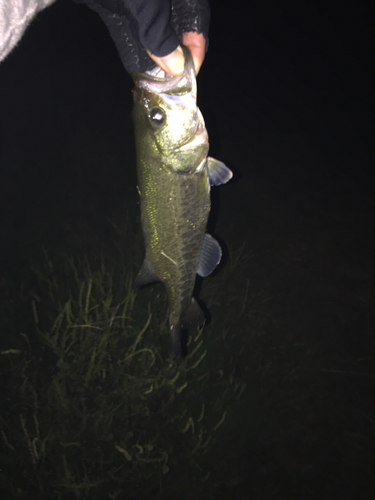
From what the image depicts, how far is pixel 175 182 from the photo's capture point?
1.41m

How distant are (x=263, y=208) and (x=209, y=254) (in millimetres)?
4198

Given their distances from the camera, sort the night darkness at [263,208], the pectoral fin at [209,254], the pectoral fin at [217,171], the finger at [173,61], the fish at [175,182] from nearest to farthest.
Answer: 1. the finger at [173,61]
2. the fish at [175,182]
3. the pectoral fin at [217,171]
4. the pectoral fin at [209,254]
5. the night darkness at [263,208]

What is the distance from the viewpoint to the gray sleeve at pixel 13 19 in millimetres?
886

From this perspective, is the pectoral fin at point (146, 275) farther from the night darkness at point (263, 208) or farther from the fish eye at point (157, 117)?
the night darkness at point (263, 208)

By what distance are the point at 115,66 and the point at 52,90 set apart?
207 centimetres

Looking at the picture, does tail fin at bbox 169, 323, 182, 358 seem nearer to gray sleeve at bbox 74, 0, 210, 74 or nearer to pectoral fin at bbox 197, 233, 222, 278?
pectoral fin at bbox 197, 233, 222, 278

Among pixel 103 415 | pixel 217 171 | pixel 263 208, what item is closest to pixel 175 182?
pixel 217 171

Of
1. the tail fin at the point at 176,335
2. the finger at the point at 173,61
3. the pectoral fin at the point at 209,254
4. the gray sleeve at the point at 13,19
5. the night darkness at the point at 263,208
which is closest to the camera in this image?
the gray sleeve at the point at 13,19

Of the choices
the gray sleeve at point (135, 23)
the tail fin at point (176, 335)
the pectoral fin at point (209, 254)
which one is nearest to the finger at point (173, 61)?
the gray sleeve at point (135, 23)

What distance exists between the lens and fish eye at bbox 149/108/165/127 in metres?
1.28

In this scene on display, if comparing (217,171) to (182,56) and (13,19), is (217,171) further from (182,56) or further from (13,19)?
(13,19)

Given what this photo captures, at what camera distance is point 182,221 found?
1490 mm

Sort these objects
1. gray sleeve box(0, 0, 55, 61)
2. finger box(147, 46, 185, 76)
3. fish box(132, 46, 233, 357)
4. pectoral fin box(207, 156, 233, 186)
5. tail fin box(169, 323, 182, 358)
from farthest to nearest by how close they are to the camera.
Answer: tail fin box(169, 323, 182, 358)
pectoral fin box(207, 156, 233, 186)
fish box(132, 46, 233, 357)
finger box(147, 46, 185, 76)
gray sleeve box(0, 0, 55, 61)

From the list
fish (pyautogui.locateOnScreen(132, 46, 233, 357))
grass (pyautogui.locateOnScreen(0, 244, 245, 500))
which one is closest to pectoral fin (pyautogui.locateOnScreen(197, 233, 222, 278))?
fish (pyautogui.locateOnScreen(132, 46, 233, 357))
